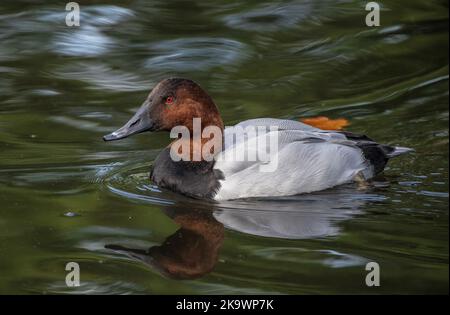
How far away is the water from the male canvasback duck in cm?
16

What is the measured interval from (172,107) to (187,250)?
5.93 feet

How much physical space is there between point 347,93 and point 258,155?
2.78 metres

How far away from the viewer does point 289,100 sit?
33.8ft

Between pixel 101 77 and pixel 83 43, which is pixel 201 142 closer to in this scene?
pixel 101 77

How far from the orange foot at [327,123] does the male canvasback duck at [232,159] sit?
1.20 meters

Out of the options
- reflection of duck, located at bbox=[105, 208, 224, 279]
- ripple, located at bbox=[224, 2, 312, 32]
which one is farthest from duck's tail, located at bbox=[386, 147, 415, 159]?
ripple, located at bbox=[224, 2, 312, 32]

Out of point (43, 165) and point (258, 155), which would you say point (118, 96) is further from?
point (258, 155)

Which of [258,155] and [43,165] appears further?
[43,165]

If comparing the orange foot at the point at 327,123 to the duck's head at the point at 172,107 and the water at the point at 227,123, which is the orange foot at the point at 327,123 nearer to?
the water at the point at 227,123

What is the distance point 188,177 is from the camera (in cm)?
812

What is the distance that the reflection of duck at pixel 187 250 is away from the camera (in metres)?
6.55

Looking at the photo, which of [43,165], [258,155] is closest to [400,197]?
[258,155]

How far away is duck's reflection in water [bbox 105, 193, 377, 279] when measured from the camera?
21.9ft

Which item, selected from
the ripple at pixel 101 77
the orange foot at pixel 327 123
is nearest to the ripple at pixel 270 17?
the ripple at pixel 101 77
